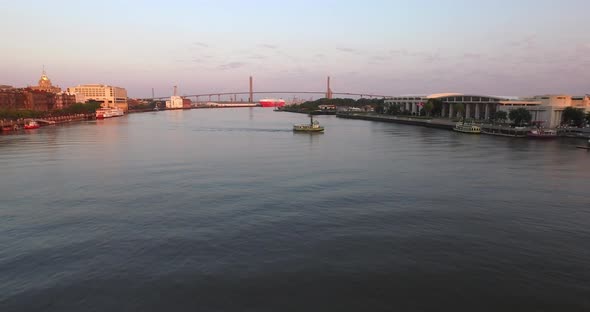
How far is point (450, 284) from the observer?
575 cm

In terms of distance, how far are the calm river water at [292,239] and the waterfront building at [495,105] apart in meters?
22.8

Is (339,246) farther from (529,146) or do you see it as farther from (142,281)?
(529,146)

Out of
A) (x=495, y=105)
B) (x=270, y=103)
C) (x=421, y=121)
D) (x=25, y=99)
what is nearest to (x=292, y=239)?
(x=421, y=121)

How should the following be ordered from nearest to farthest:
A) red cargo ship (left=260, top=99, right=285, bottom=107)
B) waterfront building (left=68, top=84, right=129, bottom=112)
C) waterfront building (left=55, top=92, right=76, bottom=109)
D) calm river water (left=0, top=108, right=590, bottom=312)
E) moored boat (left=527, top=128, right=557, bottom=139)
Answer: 1. calm river water (left=0, top=108, right=590, bottom=312)
2. moored boat (left=527, top=128, right=557, bottom=139)
3. waterfront building (left=55, top=92, right=76, bottom=109)
4. waterfront building (left=68, top=84, right=129, bottom=112)
5. red cargo ship (left=260, top=99, right=285, bottom=107)

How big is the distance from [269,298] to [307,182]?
699cm

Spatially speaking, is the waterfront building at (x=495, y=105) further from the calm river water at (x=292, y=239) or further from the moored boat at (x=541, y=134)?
the calm river water at (x=292, y=239)

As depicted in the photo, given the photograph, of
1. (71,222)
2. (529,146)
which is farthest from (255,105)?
(71,222)

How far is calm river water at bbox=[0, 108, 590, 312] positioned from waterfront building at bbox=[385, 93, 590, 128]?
899 inches

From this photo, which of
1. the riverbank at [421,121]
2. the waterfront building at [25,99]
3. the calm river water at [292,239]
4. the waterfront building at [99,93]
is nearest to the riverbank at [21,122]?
the waterfront building at [25,99]

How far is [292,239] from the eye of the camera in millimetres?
7332

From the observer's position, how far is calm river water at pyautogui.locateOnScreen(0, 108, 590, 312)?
543 centimetres

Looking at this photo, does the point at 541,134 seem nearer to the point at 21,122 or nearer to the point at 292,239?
the point at 292,239

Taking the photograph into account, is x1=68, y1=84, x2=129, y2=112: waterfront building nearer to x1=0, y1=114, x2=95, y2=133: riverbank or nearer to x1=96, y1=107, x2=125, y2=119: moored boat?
x1=96, y1=107, x2=125, y2=119: moored boat

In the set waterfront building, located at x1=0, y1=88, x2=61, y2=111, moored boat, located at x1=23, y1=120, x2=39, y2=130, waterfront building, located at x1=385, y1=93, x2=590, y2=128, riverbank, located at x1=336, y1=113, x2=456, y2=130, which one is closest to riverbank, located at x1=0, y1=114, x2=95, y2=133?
moored boat, located at x1=23, y1=120, x2=39, y2=130
